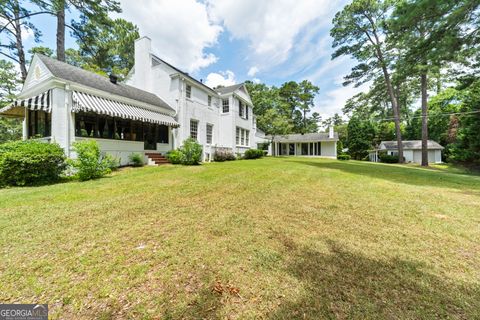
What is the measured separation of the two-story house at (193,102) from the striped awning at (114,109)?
6.58 feet

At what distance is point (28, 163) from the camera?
739 cm

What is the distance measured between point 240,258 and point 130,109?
1275 centimetres

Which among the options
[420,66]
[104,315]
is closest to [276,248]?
[104,315]

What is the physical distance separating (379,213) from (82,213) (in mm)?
7393

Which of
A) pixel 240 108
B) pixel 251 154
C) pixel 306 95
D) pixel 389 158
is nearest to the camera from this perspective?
pixel 240 108

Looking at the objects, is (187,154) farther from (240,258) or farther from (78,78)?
(240,258)

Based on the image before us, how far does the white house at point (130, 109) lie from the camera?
966 centimetres

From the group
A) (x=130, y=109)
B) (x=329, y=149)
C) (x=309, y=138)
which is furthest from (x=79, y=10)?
(x=329, y=149)

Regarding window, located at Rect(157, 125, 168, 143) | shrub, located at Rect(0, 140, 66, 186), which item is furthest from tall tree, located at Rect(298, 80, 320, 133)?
shrub, located at Rect(0, 140, 66, 186)

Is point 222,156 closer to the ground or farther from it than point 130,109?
closer to the ground

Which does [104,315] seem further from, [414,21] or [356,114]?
[356,114]

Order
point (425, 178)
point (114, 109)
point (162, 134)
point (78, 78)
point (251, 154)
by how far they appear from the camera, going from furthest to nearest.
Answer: point (251, 154), point (162, 134), point (114, 109), point (78, 78), point (425, 178)

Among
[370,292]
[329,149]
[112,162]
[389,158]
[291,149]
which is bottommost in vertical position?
[370,292]

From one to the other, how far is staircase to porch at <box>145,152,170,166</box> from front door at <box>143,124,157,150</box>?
0.68 metres
